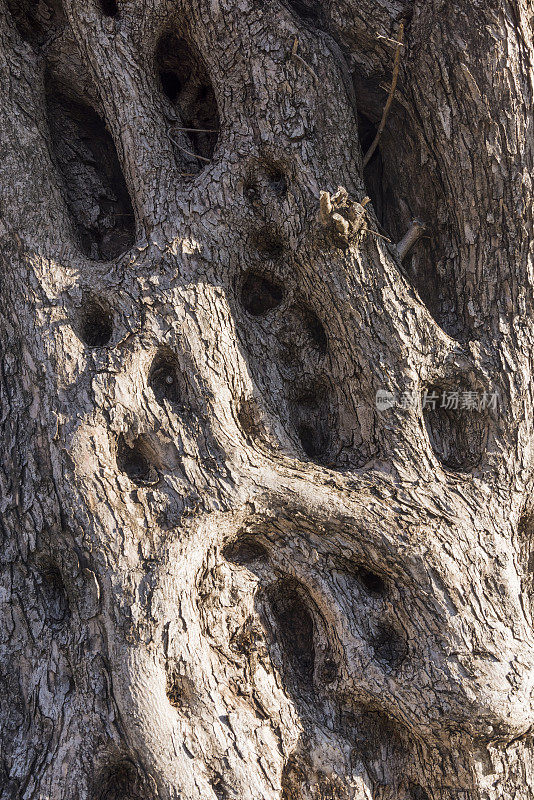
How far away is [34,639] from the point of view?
229 centimetres

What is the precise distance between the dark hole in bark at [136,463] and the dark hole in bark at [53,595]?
48 centimetres

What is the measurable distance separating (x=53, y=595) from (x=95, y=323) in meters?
1.13

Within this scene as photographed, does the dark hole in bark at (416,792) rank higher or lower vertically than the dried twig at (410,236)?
lower

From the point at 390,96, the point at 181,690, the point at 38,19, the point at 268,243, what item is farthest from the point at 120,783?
the point at 38,19

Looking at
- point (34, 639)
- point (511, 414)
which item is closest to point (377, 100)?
point (511, 414)

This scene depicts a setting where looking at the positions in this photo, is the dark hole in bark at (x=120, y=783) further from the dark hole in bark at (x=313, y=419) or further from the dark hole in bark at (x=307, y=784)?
the dark hole in bark at (x=313, y=419)

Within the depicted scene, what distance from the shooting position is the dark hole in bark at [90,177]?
9.68ft

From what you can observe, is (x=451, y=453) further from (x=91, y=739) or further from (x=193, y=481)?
(x=91, y=739)

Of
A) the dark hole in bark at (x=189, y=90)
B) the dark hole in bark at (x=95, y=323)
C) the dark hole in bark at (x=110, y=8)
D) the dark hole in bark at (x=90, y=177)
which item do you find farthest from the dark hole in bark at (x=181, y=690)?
the dark hole in bark at (x=110, y=8)

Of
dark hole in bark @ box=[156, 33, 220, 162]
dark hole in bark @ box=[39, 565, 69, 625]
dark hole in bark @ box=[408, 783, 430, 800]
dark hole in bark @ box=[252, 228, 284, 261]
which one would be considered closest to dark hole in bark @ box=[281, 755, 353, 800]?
dark hole in bark @ box=[408, 783, 430, 800]

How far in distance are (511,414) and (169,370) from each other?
142 centimetres

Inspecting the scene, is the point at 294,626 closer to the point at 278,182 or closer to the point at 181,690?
the point at 181,690

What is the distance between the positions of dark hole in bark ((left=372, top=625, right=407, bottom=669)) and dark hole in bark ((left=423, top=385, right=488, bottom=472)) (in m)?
0.70

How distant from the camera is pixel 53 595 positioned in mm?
2377
